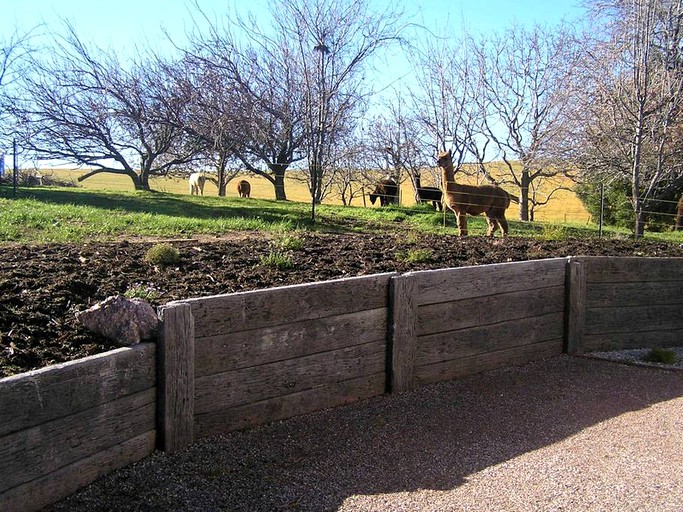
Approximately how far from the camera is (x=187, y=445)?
389 cm

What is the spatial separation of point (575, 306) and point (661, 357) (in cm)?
104

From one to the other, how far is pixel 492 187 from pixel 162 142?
596 inches

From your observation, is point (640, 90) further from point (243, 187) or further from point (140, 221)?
point (243, 187)

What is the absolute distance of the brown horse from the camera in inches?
446

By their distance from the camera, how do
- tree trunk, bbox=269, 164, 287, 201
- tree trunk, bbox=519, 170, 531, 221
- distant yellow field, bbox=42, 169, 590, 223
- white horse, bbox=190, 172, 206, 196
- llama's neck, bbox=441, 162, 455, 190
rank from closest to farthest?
llama's neck, bbox=441, 162, 455, 190
tree trunk, bbox=269, 164, 287, 201
tree trunk, bbox=519, 170, 531, 221
white horse, bbox=190, 172, 206, 196
distant yellow field, bbox=42, 169, 590, 223

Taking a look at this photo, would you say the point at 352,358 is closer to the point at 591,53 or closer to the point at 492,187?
the point at 492,187

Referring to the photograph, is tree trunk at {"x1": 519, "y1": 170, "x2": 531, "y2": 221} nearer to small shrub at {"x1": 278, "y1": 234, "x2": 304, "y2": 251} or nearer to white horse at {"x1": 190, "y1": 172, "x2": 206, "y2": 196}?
white horse at {"x1": 190, "y1": 172, "x2": 206, "y2": 196}

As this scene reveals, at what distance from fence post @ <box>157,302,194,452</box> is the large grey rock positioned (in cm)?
9

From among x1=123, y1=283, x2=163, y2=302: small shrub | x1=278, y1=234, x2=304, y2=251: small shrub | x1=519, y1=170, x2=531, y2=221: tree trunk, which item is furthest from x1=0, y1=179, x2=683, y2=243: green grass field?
x1=519, y1=170, x2=531, y2=221: tree trunk

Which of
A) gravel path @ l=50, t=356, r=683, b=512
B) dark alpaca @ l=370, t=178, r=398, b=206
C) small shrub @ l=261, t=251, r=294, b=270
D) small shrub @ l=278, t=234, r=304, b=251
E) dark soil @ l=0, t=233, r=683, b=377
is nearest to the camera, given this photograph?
gravel path @ l=50, t=356, r=683, b=512

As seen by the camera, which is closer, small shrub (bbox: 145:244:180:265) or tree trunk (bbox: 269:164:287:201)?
small shrub (bbox: 145:244:180:265)

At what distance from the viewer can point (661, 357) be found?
6.77 metres

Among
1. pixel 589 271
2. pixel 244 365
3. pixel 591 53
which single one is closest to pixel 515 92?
pixel 591 53

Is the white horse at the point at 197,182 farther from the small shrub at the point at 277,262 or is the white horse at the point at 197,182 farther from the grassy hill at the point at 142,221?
the small shrub at the point at 277,262
